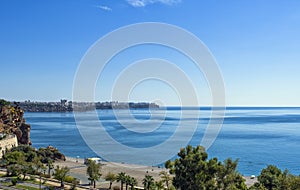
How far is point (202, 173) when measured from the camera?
22.5 m

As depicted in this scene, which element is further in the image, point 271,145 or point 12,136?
point 271,145

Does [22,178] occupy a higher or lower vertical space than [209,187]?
lower

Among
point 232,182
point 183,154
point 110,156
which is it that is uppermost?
point 183,154

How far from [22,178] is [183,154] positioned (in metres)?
24.2

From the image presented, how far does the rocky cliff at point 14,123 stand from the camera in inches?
2778

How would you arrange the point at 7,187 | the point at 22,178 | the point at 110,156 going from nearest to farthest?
the point at 7,187
the point at 22,178
the point at 110,156

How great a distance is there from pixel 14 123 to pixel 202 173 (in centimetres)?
6168

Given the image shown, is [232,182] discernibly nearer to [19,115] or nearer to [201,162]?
[201,162]

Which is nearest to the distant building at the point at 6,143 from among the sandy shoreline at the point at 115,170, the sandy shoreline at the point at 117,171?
the sandy shoreline at the point at 115,170

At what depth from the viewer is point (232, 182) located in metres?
22.2

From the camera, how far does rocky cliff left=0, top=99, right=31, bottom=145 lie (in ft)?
232

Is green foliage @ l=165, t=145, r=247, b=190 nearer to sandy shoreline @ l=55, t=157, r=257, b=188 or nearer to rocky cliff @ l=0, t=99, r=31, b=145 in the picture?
sandy shoreline @ l=55, t=157, r=257, b=188

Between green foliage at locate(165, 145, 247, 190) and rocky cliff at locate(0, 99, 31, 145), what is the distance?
55.5 m

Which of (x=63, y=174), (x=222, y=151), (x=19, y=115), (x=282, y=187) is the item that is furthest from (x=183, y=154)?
(x=19, y=115)
